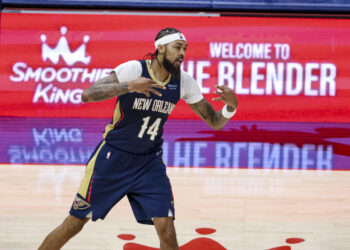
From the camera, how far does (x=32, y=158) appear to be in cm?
784

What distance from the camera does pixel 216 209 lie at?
5.68 metres

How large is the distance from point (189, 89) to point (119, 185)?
0.75 m

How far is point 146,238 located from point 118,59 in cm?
661

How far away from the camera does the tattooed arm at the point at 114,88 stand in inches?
133

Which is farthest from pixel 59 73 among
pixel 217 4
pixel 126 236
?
pixel 126 236

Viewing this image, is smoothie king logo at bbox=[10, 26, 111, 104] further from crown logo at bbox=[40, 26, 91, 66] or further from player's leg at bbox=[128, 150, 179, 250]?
player's leg at bbox=[128, 150, 179, 250]

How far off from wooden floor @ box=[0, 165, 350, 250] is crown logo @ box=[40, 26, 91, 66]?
396cm

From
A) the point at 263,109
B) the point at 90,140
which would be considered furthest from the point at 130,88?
the point at 263,109

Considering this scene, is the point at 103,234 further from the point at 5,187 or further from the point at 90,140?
the point at 90,140

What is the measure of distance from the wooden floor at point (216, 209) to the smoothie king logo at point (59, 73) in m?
3.74

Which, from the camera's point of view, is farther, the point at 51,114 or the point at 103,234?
the point at 51,114

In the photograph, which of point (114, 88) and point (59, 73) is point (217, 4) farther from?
point (114, 88)

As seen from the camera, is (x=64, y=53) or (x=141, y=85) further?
(x=64, y=53)

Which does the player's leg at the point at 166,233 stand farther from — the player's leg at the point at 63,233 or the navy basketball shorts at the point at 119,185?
the player's leg at the point at 63,233
